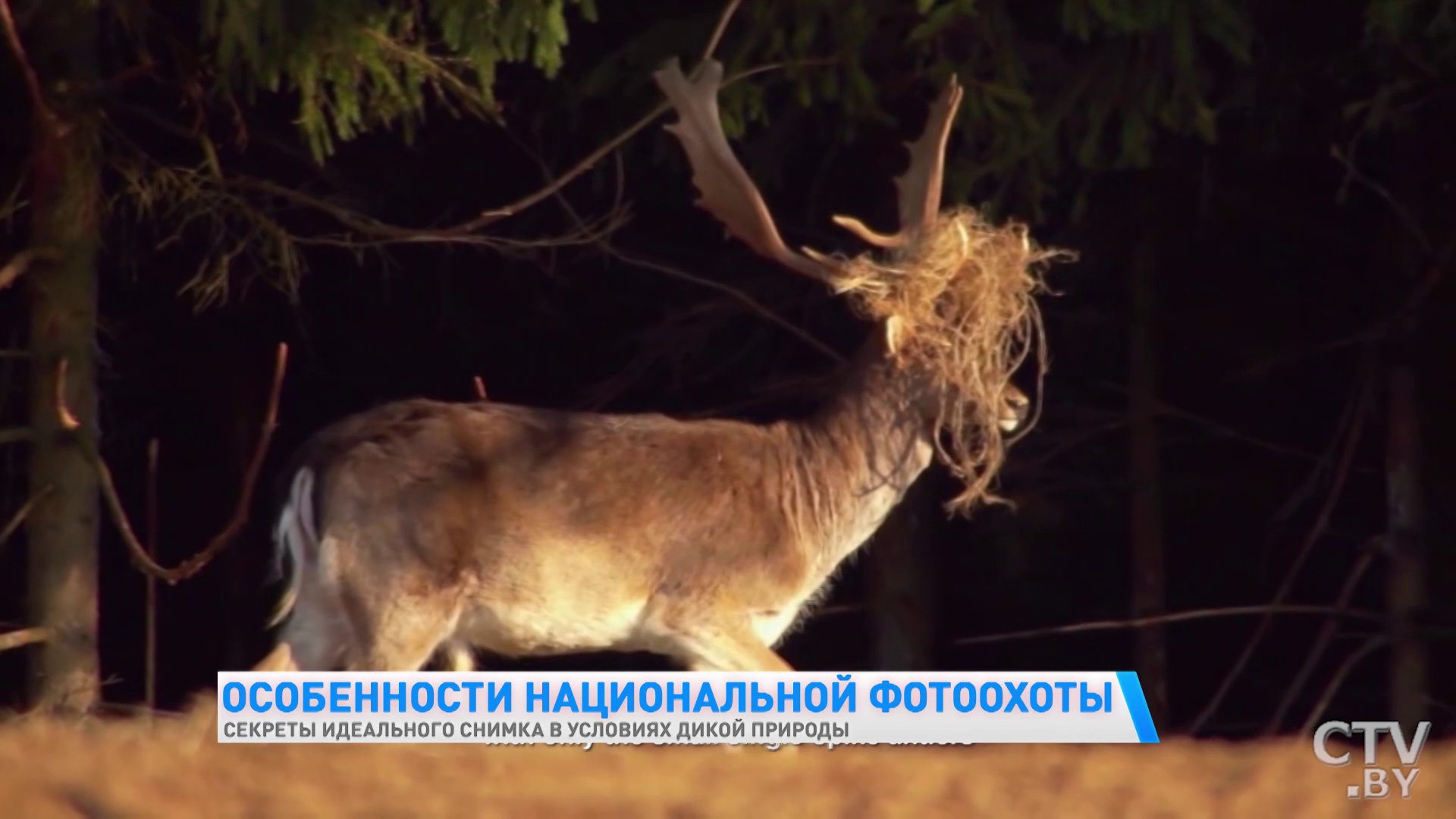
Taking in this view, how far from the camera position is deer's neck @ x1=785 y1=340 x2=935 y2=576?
9523 millimetres

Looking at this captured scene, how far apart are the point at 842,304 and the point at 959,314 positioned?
2.86 metres

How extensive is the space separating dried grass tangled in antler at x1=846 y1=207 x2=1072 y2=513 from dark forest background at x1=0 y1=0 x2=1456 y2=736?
298mm

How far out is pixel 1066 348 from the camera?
13078mm

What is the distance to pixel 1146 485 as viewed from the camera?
500 inches

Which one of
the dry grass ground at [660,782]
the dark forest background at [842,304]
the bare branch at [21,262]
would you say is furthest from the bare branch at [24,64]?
the dry grass ground at [660,782]

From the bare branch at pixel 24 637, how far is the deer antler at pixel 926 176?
12.5 ft

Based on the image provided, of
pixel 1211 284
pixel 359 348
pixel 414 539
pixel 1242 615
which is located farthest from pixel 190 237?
pixel 1242 615

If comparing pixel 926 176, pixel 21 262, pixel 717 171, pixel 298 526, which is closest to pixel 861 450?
pixel 926 176

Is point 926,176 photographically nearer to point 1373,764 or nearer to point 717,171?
point 717,171

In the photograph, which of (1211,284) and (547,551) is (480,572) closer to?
(547,551)

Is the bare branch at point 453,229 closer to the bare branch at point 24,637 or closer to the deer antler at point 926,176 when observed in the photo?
the deer antler at point 926,176

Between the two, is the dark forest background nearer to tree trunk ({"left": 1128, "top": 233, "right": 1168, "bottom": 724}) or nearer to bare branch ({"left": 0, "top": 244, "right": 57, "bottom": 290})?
tree trunk ({"left": 1128, "top": 233, "right": 1168, "bottom": 724})

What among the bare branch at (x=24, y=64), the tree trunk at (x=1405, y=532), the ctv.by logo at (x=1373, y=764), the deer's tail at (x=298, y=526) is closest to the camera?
the ctv.by logo at (x=1373, y=764)

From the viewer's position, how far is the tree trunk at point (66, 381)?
30.2 feet
